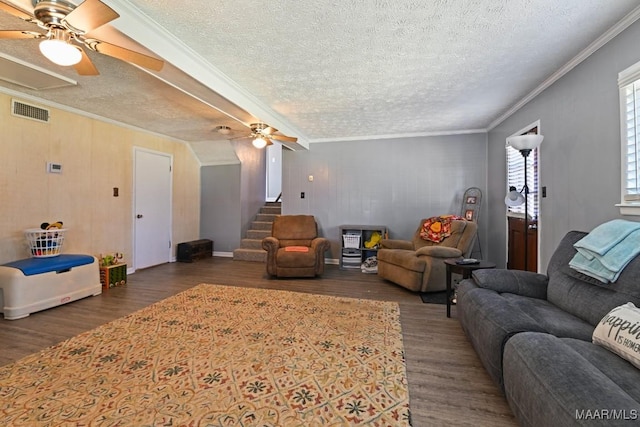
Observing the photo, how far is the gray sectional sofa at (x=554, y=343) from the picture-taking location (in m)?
0.93

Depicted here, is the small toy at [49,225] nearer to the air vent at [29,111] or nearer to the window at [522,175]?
the air vent at [29,111]

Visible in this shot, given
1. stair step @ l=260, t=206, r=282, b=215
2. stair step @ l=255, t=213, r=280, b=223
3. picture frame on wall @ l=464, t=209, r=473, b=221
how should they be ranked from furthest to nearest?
stair step @ l=260, t=206, r=282, b=215 → stair step @ l=255, t=213, r=280, b=223 → picture frame on wall @ l=464, t=209, r=473, b=221

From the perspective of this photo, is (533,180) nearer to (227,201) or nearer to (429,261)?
(429,261)

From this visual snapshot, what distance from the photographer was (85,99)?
3268 millimetres

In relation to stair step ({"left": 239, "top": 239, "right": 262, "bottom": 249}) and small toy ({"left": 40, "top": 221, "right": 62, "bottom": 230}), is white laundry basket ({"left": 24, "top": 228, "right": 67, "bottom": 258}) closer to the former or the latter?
small toy ({"left": 40, "top": 221, "right": 62, "bottom": 230})

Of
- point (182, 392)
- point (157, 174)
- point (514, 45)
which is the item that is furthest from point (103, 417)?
point (157, 174)

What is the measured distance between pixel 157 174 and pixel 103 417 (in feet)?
14.2

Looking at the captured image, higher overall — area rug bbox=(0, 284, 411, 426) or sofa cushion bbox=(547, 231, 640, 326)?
sofa cushion bbox=(547, 231, 640, 326)

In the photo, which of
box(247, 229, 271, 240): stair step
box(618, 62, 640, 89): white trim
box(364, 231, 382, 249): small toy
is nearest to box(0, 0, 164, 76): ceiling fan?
box(618, 62, 640, 89): white trim

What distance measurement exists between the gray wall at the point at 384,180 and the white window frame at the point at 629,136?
9.00 feet

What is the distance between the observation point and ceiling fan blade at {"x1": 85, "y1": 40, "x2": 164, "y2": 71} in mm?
1697

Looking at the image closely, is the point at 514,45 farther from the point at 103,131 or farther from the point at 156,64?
the point at 103,131
